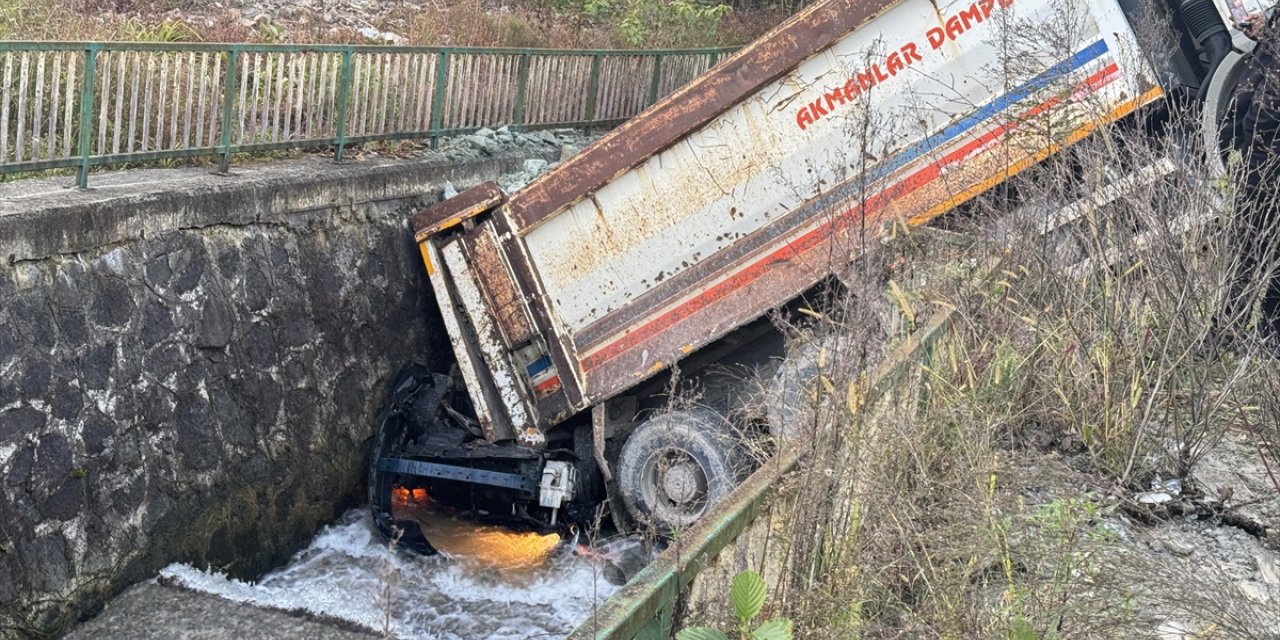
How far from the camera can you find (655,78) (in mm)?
11727

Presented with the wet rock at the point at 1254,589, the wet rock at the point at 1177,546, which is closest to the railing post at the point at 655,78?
the wet rock at the point at 1177,546

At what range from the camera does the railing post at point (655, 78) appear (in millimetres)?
11672

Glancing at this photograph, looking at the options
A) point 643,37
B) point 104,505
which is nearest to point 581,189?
point 104,505

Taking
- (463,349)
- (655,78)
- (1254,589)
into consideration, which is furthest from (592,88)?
(1254,589)

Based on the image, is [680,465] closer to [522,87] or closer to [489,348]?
[489,348]

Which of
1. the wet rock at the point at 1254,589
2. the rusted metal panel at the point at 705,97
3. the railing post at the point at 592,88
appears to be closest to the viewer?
the wet rock at the point at 1254,589

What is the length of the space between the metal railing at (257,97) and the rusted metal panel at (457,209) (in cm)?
119

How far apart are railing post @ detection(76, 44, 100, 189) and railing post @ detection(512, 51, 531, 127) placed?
12.6 feet

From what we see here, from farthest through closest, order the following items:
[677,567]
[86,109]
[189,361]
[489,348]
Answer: [489,348] → [189,361] → [86,109] → [677,567]

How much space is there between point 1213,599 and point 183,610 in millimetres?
4228

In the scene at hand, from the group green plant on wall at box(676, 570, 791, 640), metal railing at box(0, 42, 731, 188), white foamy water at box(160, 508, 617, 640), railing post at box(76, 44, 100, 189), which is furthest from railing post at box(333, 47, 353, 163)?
green plant on wall at box(676, 570, 791, 640)

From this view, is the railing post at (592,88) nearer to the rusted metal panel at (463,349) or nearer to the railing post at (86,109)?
the rusted metal panel at (463,349)

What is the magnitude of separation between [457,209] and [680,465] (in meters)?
1.86

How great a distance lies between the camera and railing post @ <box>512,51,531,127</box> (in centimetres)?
934
